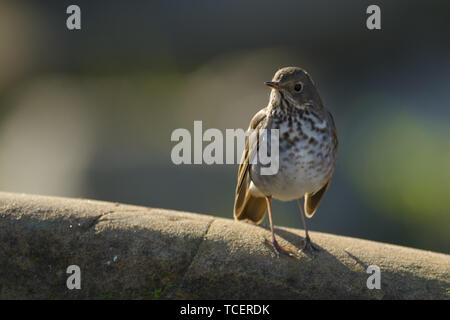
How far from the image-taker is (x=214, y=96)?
10.7 meters

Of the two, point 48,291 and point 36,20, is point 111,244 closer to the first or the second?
point 48,291

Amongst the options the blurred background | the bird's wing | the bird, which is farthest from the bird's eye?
the blurred background

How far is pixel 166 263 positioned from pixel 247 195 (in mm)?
1188

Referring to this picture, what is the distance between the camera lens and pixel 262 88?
9.77 m

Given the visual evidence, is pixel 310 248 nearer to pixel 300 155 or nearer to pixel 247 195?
pixel 300 155

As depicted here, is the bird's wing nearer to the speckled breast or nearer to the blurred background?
the speckled breast

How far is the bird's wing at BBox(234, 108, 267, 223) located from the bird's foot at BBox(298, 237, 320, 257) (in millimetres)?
694

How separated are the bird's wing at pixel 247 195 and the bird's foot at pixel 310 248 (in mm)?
694

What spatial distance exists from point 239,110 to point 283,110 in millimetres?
5857

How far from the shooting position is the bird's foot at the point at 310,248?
360 centimetres

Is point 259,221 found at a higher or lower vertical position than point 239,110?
lower

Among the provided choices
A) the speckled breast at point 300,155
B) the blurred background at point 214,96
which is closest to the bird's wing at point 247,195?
the speckled breast at point 300,155

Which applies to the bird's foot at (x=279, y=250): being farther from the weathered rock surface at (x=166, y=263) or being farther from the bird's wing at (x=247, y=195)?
the bird's wing at (x=247, y=195)

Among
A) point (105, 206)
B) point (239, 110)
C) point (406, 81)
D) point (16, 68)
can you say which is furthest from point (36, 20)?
point (105, 206)
